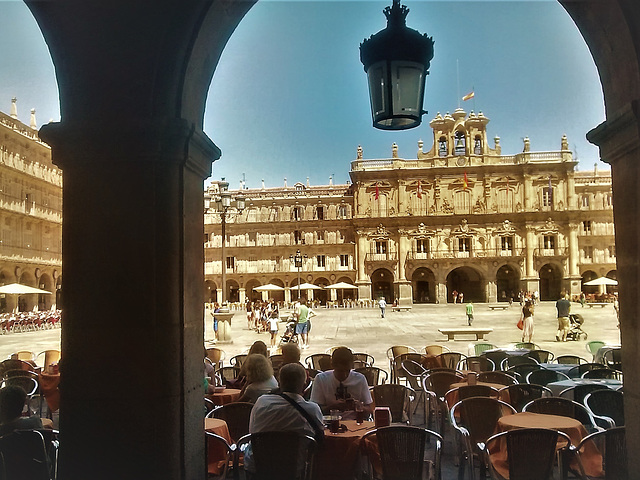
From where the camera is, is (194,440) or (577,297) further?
(577,297)

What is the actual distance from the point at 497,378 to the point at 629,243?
12.4 ft

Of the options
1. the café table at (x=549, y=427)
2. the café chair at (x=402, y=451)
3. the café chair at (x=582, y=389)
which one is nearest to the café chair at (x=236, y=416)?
the café chair at (x=402, y=451)

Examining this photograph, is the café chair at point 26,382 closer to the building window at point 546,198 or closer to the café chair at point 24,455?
the café chair at point 24,455

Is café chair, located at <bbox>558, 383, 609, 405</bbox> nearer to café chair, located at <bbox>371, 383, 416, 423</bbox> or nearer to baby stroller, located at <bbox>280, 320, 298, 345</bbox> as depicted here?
café chair, located at <bbox>371, 383, 416, 423</bbox>

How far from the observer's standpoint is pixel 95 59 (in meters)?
3.11

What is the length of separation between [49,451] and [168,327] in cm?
166

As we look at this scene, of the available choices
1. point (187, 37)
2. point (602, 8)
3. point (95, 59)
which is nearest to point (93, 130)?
point (95, 59)

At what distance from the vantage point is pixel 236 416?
4859mm

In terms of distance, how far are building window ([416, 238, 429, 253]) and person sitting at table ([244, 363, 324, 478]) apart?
50.4m

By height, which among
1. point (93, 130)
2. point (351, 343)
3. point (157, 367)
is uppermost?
point (93, 130)

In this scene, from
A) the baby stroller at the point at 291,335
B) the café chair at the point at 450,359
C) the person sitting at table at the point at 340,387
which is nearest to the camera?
the person sitting at table at the point at 340,387

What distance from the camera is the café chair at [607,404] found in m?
5.08

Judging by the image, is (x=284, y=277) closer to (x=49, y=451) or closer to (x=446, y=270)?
(x=446, y=270)

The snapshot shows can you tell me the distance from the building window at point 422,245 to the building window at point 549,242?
10455 millimetres
